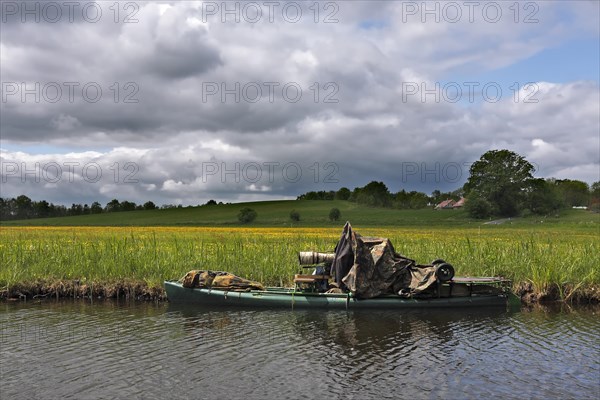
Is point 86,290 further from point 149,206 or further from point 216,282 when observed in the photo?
point 149,206

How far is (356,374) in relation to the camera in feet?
27.1

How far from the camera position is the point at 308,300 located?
13578 mm

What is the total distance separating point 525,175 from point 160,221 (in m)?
70.8

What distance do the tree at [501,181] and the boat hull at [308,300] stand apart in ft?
285

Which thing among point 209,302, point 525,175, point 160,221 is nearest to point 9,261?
point 209,302

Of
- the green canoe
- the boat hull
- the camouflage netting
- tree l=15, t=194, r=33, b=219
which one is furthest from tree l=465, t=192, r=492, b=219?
tree l=15, t=194, r=33, b=219

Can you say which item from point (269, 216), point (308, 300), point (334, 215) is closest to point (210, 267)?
point (308, 300)

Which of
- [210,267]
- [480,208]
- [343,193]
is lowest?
[210,267]

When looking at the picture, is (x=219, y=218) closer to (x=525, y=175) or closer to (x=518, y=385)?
(x=525, y=175)

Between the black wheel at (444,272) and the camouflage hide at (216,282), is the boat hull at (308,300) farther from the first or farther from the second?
the black wheel at (444,272)

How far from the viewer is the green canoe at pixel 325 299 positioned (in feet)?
Result: 43.8

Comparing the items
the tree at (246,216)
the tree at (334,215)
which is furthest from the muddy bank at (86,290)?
the tree at (334,215)

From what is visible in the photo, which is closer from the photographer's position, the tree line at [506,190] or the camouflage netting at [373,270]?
the camouflage netting at [373,270]

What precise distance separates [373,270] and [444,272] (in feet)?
6.21
